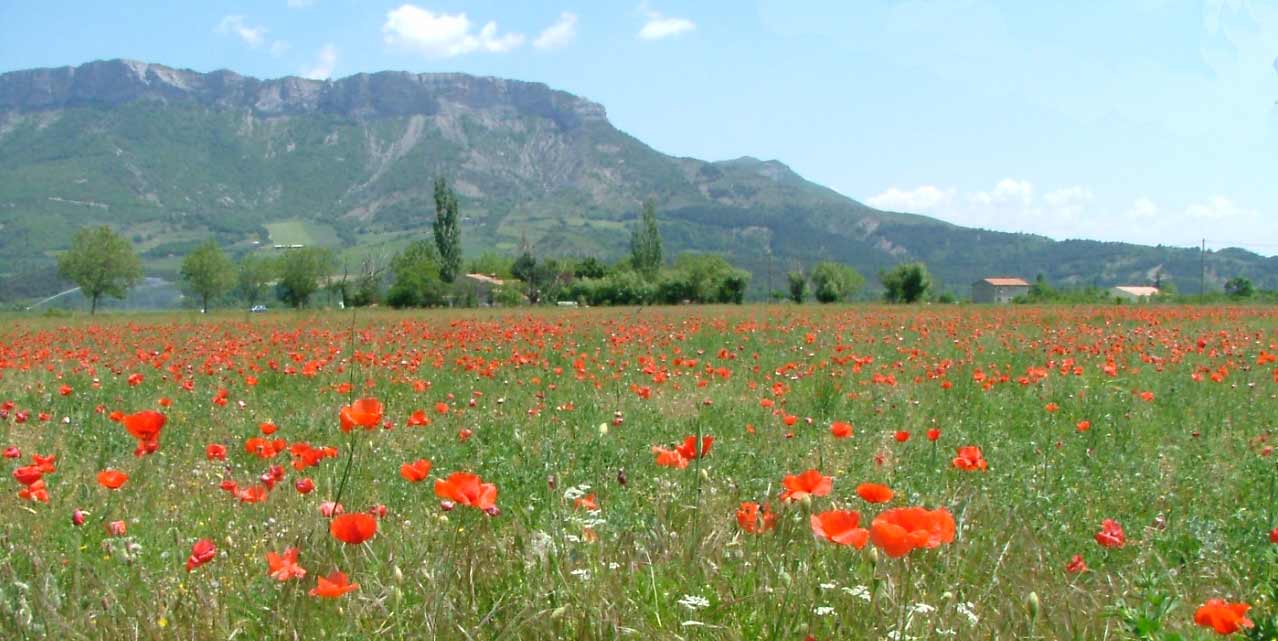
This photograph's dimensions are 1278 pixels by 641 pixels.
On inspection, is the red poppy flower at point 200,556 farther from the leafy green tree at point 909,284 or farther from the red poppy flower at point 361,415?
the leafy green tree at point 909,284

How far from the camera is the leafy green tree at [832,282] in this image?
225 ft

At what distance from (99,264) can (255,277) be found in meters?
15.4

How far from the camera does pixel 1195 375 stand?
711 cm

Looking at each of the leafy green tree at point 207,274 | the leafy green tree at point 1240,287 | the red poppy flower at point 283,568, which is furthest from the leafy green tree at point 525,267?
the red poppy flower at point 283,568

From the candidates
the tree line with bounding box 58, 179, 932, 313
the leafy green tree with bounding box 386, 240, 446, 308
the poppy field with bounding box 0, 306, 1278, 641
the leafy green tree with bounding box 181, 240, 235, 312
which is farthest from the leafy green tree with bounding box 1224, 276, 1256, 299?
the leafy green tree with bounding box 181, 240, 235, 312

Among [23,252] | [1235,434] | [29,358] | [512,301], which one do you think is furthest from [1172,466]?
[23,252]

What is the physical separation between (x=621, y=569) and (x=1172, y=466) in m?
3.34

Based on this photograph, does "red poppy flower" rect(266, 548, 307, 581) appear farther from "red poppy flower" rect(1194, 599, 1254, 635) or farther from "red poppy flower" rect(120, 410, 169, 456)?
"red poppy flower" rect(1194, 599, 1254, 635)

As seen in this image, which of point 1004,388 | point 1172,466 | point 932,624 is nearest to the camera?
point 932,624

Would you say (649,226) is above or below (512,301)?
above

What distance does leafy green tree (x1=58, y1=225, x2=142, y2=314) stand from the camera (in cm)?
7188

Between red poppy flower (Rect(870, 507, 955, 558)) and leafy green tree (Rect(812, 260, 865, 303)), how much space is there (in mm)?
64552

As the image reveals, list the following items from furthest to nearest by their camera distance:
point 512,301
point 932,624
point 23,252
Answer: point 23,252, point 512,301, point 932,624

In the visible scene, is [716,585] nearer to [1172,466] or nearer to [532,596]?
[532,596]
